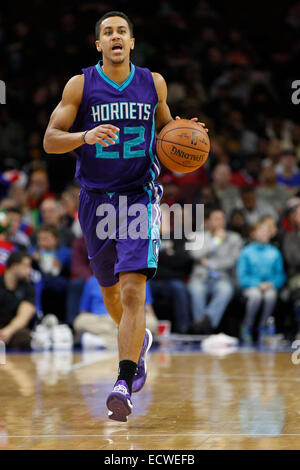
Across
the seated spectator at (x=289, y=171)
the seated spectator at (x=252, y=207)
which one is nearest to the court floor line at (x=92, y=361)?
the seated spectator at (x=252, y=207)

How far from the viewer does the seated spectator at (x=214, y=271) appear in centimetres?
966

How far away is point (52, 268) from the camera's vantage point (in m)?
9.88

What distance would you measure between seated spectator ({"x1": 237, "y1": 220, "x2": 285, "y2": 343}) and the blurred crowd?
0.01 metres

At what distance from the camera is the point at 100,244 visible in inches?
183

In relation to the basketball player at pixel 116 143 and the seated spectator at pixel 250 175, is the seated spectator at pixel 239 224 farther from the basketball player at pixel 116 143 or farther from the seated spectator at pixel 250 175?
the basketball player at pixel 116 143

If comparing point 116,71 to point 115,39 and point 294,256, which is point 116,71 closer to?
point 115,39

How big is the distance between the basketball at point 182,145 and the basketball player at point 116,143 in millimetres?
59

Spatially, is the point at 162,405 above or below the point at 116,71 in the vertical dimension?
below

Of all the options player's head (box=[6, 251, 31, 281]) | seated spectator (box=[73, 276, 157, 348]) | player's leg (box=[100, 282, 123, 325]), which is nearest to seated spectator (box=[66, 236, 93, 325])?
seated spectator (box=[73, 276, 157, 348])

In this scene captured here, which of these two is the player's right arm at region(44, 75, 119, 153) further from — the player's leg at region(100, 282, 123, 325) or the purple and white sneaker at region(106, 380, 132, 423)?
the purple and white sneaker at region(106, 380, 132, 423)

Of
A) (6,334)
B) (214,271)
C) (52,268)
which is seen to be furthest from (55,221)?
(6,334)

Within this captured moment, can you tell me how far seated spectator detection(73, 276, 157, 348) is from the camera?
30.1 feet

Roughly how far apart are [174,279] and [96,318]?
1.20 meters

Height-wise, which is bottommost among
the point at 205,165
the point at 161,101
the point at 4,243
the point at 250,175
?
the point at 4,243
